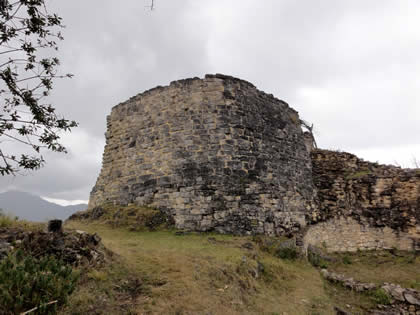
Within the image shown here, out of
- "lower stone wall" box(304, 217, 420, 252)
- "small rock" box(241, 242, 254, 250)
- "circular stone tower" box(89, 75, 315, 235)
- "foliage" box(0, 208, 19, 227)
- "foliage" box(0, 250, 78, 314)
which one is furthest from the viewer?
"lower stone wall" box(304, 217, 420, 252)

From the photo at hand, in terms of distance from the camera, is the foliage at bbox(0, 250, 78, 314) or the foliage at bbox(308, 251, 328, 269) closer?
the foliage at bbox(0, 250, 78, 314)

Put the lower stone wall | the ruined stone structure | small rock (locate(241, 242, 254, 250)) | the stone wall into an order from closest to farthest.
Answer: small rock (locate(241, 242, 254, 250))
the ruined stone structure
the lower stone wall
the stone wall

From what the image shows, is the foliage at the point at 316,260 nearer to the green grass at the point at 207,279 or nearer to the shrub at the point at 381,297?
the green grass at the point at 207,279

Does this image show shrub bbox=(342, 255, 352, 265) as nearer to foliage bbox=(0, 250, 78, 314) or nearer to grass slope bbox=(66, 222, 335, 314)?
grass slope bbox=(66, 222, 335, 314)

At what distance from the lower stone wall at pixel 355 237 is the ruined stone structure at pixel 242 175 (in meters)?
0.04

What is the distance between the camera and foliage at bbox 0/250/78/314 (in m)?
3.22

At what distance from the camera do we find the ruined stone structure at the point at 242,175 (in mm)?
9539

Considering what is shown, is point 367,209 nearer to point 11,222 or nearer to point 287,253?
point 287,253

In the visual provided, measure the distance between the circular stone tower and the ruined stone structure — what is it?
1.4 inches

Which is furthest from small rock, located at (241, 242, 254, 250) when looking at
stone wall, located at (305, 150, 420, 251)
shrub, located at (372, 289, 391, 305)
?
stone wall, located at (305, 150, 420, 251)

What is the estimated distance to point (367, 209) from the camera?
12.3 metres

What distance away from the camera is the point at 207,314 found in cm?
452

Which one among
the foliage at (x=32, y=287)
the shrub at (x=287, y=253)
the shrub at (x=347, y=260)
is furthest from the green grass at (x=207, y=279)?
the shrub at (x=347, y=260)

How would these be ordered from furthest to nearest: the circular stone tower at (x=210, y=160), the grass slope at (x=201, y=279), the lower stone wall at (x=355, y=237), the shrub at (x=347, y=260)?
the lower stone wall at (x=355, y=237), the shrub at (x=347, y=260), the circular stone tower at (x=210, y=160), the grass slope at (x=201, y=279)
